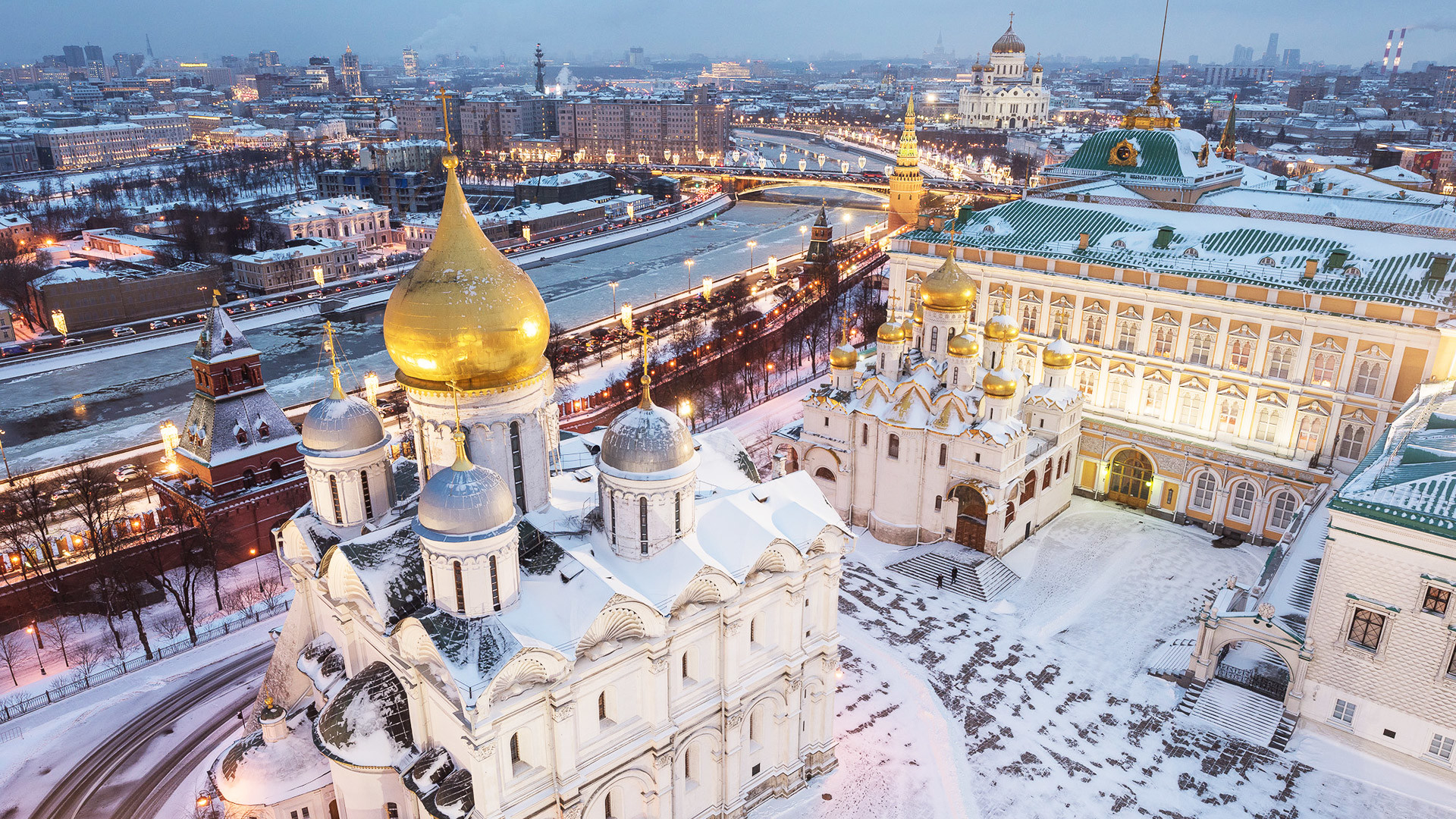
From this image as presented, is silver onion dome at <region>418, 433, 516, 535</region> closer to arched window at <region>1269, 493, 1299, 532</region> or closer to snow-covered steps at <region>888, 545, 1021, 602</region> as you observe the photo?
snow-covered steps at <region>888, 545, 1021, 602</region>

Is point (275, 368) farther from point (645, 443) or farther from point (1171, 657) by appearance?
point (1171, 657)

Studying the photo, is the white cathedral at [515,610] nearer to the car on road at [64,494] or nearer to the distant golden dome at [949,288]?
the distant golden dome at [949,288]

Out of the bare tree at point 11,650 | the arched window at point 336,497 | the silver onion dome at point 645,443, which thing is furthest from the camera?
the bare tree at point 11,650

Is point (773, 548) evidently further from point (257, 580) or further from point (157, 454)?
point (157, 454)

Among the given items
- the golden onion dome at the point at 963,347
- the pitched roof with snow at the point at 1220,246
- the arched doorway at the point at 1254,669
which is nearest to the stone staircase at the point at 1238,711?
the arched doorway at the point at 1254,669

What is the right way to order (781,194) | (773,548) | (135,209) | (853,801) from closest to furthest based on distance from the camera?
(773,548), (853,801), (135,209), (781,194)

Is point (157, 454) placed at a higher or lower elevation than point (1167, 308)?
lower

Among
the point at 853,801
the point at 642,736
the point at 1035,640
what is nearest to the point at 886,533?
the point at 1035,640
